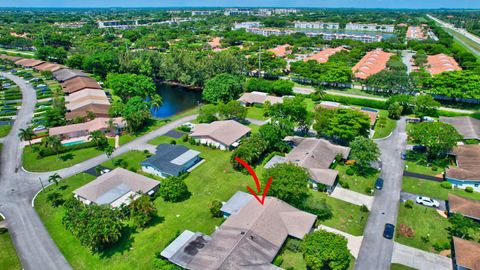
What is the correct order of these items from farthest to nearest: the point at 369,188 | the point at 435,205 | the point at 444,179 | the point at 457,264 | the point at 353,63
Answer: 1. the point at 353,63
2. the point at 444,179
3. the point at 369,188
4. the point at 435,205
5. the point at 457,264

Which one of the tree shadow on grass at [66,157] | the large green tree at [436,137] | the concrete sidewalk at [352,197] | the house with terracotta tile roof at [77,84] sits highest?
the house with terracotta tile roof at [77,84]

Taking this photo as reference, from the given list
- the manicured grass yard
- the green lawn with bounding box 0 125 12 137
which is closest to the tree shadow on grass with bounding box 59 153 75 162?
the manicured grass yard

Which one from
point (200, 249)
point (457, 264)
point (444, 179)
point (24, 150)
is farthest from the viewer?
point (24, 150)

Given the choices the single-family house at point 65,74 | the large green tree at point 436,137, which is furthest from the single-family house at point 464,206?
the single-family house at point 65,74

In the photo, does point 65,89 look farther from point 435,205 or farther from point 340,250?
point 435,205

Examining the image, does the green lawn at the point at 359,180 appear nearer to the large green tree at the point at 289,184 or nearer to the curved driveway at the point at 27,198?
the large green tree at the point at 289,184

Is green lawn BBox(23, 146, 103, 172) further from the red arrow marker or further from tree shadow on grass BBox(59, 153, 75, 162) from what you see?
the red arrow marker

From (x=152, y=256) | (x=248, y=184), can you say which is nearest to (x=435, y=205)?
(x=248, y=184)
